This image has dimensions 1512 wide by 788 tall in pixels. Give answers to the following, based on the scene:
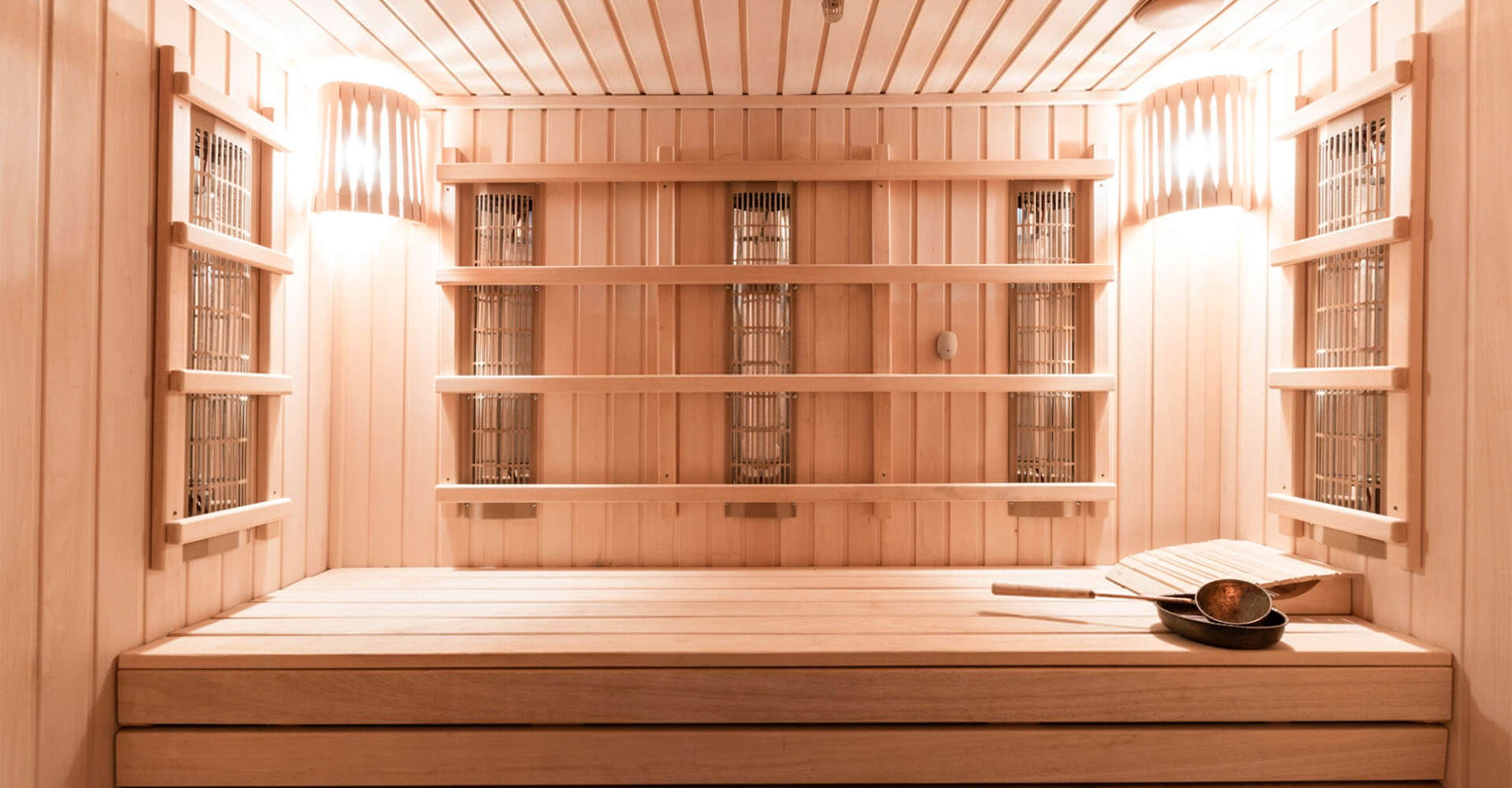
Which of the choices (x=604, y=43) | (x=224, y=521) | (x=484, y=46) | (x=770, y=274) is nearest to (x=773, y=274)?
(x=770, y=274)

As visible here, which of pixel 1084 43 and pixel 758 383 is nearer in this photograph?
pixel 1084 43

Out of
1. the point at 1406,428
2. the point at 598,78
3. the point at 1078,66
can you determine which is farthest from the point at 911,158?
the point at 1406,428

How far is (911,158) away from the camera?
2605 mm

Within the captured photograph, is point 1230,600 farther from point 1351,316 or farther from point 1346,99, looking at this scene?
point 1346,99

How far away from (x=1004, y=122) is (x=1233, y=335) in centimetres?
100

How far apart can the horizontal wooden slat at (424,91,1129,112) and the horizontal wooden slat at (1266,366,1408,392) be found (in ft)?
3.41

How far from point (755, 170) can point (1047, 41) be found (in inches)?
36.5

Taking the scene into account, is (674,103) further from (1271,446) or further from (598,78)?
(1271,446)

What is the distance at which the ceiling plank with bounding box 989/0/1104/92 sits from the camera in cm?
205

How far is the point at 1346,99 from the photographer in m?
1.96

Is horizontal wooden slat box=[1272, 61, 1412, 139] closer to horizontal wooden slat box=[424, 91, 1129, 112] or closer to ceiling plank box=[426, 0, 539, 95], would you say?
horizontal wooden slat box=[424, 91, 1129, 112]

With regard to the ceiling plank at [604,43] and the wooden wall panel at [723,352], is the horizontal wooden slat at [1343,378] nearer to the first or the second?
the wooden wall panel at [723,352]

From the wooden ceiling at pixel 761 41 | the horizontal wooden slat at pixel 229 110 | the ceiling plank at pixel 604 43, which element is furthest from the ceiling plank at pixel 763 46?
the horizontal wooden slat at pixel 229 110

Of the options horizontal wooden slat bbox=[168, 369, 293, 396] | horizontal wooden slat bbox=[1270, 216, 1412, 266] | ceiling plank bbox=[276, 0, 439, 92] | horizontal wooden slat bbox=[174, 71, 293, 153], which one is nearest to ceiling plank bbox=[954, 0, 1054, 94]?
horizontal wooden slat bbox=[1270, 216, 1412, 266]
